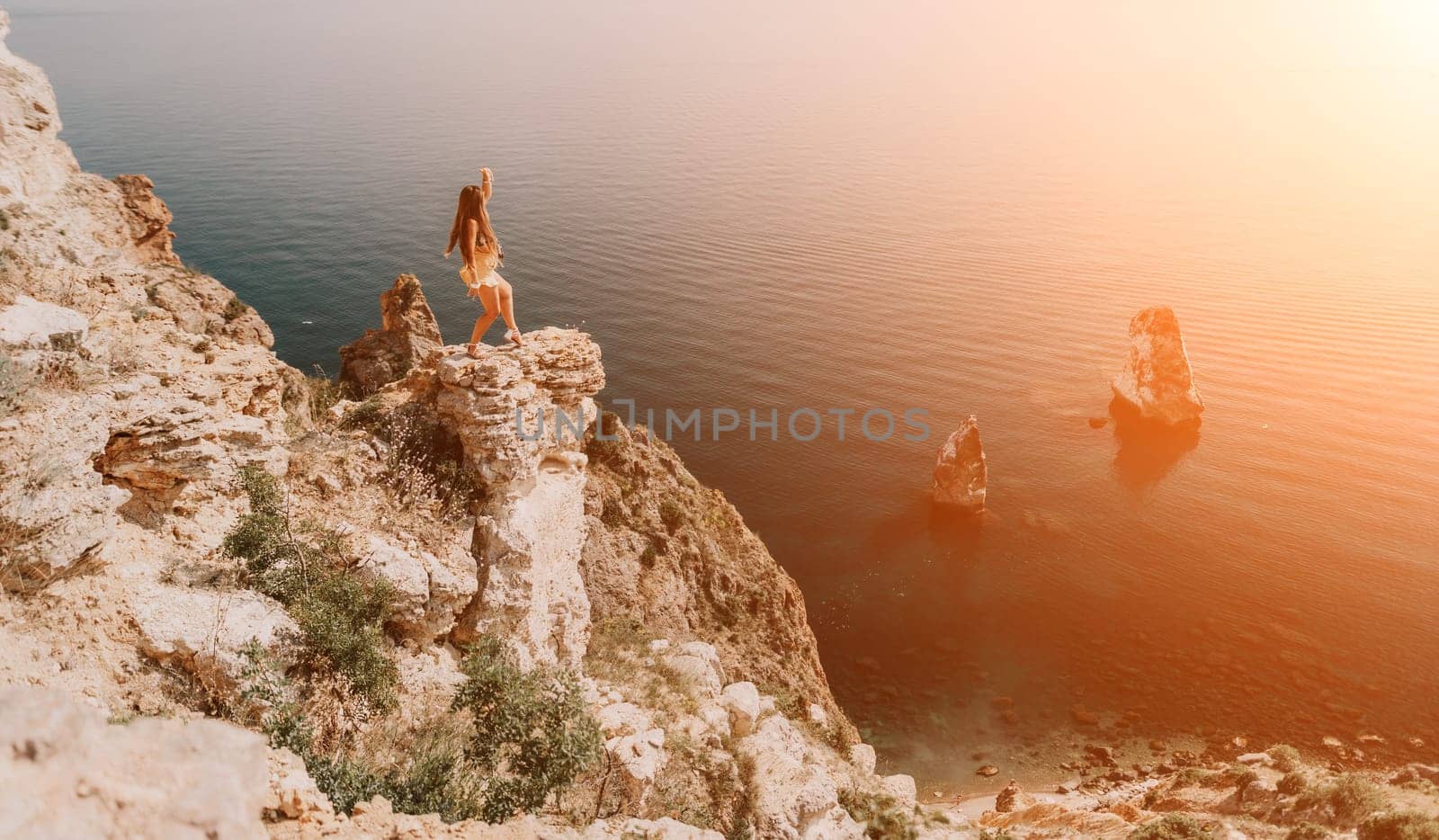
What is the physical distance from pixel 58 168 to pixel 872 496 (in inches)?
1549

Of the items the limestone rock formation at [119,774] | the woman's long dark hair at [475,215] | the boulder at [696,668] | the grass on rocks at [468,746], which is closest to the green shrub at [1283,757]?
the boulder at [696,668]

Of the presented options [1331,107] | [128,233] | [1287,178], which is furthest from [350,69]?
[1331,107]

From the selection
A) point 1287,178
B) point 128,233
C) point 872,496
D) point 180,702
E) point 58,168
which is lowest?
point 872,496

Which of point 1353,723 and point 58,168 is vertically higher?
point 58,168

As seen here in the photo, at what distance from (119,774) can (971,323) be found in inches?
2549

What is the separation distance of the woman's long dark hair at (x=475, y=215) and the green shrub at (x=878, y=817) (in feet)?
45.7

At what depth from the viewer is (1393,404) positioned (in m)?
54.1

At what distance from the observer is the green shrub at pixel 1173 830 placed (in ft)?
56.9

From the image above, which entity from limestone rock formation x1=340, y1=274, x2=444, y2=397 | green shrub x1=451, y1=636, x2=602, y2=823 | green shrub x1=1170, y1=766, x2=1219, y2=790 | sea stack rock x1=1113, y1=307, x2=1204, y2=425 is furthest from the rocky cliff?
sea stack rock x1=1113, y1=307, x2=1204, y2=425

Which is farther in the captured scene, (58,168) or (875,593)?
(875,593)

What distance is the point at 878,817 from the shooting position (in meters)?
16.2

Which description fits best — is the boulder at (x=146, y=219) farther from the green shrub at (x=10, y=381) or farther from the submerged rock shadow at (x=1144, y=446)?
the submerged rock shadow at (x=1144, y=446)

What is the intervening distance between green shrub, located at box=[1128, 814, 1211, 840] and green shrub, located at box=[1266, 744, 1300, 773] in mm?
8764

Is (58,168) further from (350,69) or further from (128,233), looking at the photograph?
(350,69)
